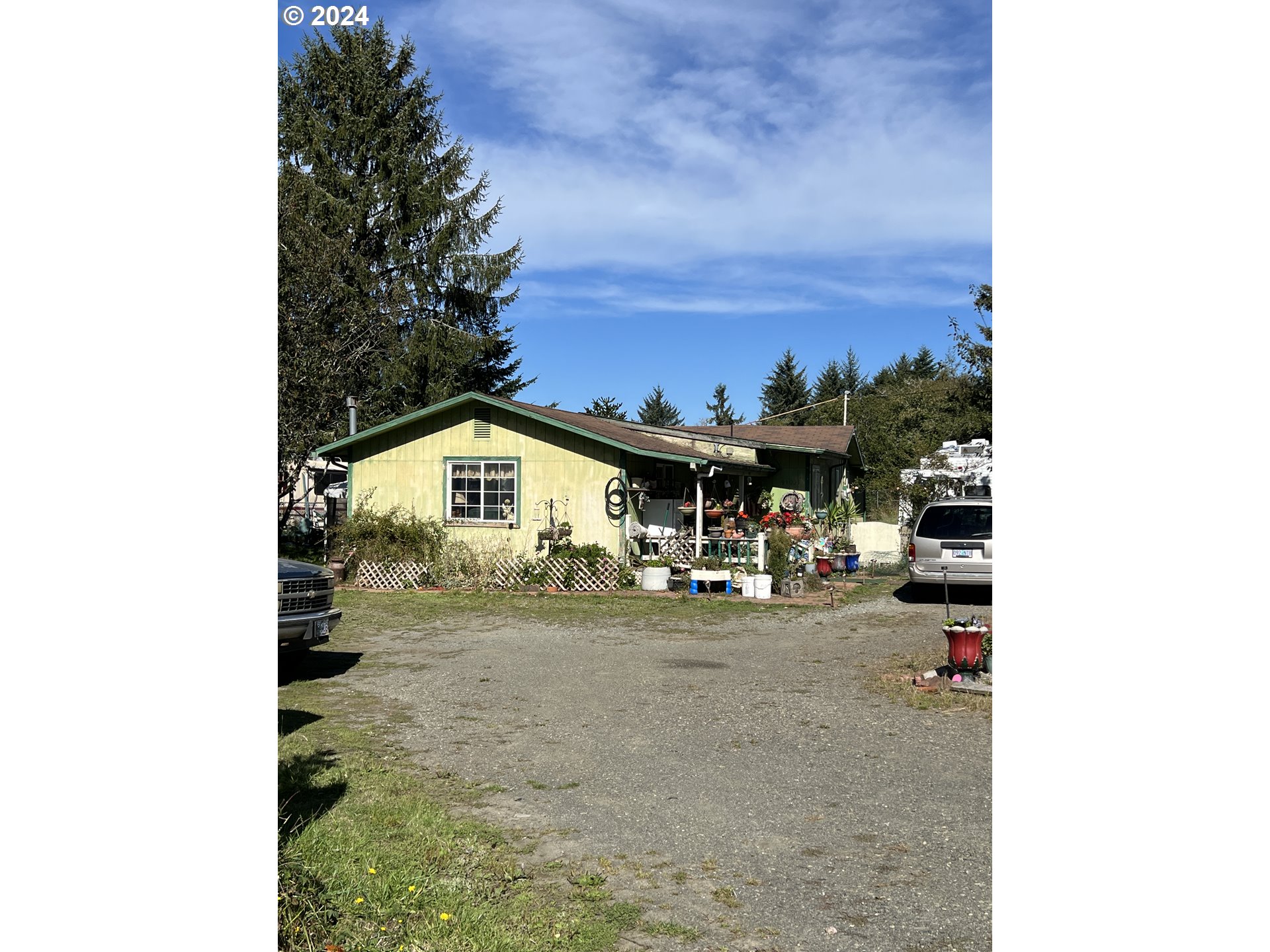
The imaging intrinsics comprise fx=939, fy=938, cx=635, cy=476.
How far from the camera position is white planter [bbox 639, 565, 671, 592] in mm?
15828

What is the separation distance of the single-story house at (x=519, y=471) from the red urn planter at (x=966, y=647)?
8.82 m

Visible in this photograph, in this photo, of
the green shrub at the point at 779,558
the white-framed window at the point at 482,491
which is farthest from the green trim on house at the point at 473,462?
the green shrub at the point at 779,558

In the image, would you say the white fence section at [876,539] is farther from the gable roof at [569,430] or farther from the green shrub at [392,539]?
the green shrub at [392,539]

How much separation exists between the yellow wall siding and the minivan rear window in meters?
5.55

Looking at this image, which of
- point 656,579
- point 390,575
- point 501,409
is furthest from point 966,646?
point 390,575

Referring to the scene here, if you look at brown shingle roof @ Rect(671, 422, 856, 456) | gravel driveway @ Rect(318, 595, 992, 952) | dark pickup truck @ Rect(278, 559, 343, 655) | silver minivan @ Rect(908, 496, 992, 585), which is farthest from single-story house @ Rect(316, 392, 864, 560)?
dark pickup truck @ Rect(278, 559, 343, 655)

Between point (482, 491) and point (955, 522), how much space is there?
28.3 feet

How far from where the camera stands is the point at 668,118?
11.8 feet

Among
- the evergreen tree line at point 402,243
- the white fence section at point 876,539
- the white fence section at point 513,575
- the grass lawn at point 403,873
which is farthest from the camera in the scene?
the evergreen tree line at point 402,243

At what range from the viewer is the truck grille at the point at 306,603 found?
8.23 metres

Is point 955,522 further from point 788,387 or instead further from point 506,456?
point 788,387

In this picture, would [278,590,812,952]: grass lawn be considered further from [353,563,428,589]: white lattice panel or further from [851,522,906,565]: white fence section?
[851,522,906,565]: white fence section
